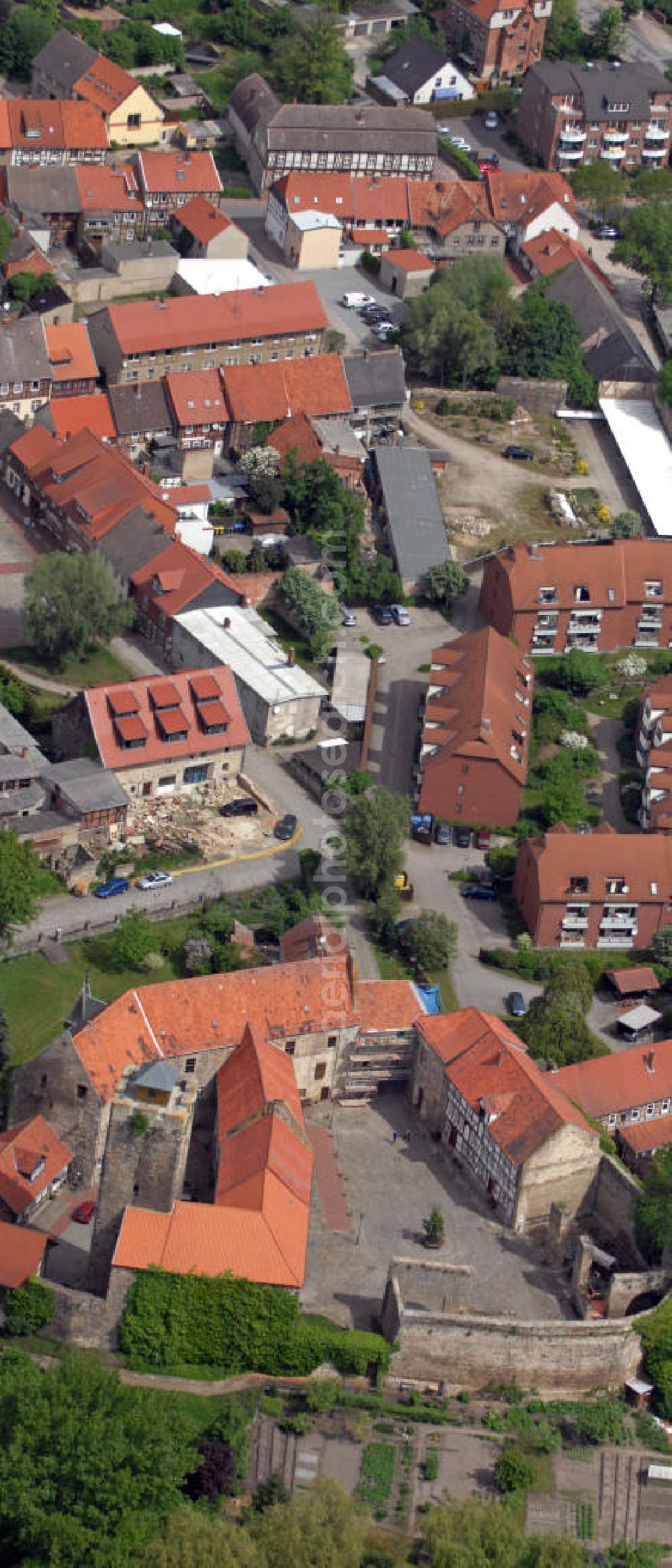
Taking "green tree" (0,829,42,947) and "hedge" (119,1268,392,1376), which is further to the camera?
"green tree" (0,829,42,947)

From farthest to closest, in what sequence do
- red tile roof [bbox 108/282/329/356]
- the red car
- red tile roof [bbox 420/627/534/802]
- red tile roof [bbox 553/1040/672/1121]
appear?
red tile roof [bbox 108/282/329/356] < red tile roof [bbox 420/627/534/802] < red tile roof [bbox 553/1040/672/1121] < the red car

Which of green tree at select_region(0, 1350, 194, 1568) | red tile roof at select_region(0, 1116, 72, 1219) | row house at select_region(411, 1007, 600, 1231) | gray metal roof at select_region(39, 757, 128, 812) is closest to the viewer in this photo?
green tree at select_region(0, 1350, 194, 1568)

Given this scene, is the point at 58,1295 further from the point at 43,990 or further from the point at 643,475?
the point at 643,475

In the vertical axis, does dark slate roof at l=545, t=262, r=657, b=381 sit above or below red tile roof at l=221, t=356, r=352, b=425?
above

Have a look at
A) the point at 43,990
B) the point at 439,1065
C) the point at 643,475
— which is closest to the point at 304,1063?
the point at 439,1065

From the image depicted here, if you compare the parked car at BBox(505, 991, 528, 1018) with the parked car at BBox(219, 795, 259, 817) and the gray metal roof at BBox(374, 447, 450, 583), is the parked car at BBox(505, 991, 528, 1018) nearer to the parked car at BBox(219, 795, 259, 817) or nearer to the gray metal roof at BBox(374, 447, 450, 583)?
the parked car at BBox(219, 795, 259, 817)

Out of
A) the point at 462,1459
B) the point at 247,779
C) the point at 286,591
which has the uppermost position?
the point at 286,591

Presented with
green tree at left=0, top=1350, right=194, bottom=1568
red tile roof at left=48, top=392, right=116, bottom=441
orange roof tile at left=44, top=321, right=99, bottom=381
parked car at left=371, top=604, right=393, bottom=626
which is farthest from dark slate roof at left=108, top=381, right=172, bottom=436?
green tree at left=0, top=1350, right=194, bottom=1568

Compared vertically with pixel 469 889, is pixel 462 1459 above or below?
below
